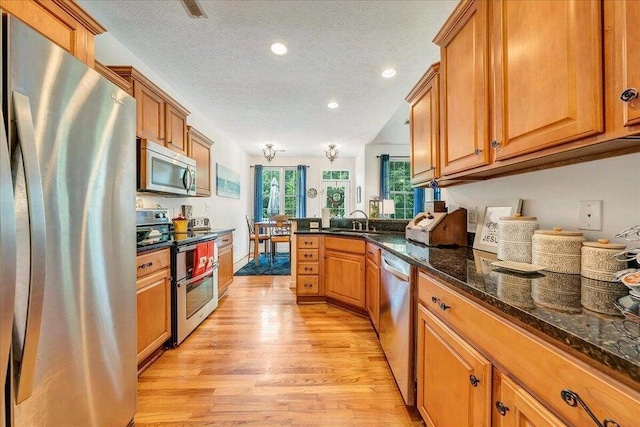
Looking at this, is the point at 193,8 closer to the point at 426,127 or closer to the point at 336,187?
the point at 426,127

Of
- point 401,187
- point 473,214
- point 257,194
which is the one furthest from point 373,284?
point 257,194

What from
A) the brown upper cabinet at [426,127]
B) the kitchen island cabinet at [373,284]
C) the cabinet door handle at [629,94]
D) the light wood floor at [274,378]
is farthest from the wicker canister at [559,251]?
the kitchen island cabinet at [373,284]

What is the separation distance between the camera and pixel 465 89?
4.60 feet

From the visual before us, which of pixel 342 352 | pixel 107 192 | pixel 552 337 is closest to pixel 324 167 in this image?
pixel 342 352

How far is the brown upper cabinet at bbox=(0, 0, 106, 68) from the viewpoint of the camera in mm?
1000

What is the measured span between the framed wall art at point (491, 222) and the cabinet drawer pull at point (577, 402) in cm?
110

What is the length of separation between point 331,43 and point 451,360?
2.38 metres

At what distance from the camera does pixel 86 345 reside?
40.9 inches

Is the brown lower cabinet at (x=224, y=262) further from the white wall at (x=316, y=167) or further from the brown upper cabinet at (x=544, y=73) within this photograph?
the white wall at (x=316, y=167)

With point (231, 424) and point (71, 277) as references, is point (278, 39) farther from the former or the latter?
point (231, 424)

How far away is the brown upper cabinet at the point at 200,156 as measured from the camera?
3172 mm

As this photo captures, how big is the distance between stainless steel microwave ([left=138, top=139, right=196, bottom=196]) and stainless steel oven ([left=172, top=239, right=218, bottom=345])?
0.57 m

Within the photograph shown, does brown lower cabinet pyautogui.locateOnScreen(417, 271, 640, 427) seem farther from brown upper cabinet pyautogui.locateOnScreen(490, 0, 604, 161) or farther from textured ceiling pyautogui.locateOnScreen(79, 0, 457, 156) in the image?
textured ceiling pyautogui.locateOnScreen(79, 0, 457, 156)

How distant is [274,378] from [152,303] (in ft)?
3.25
